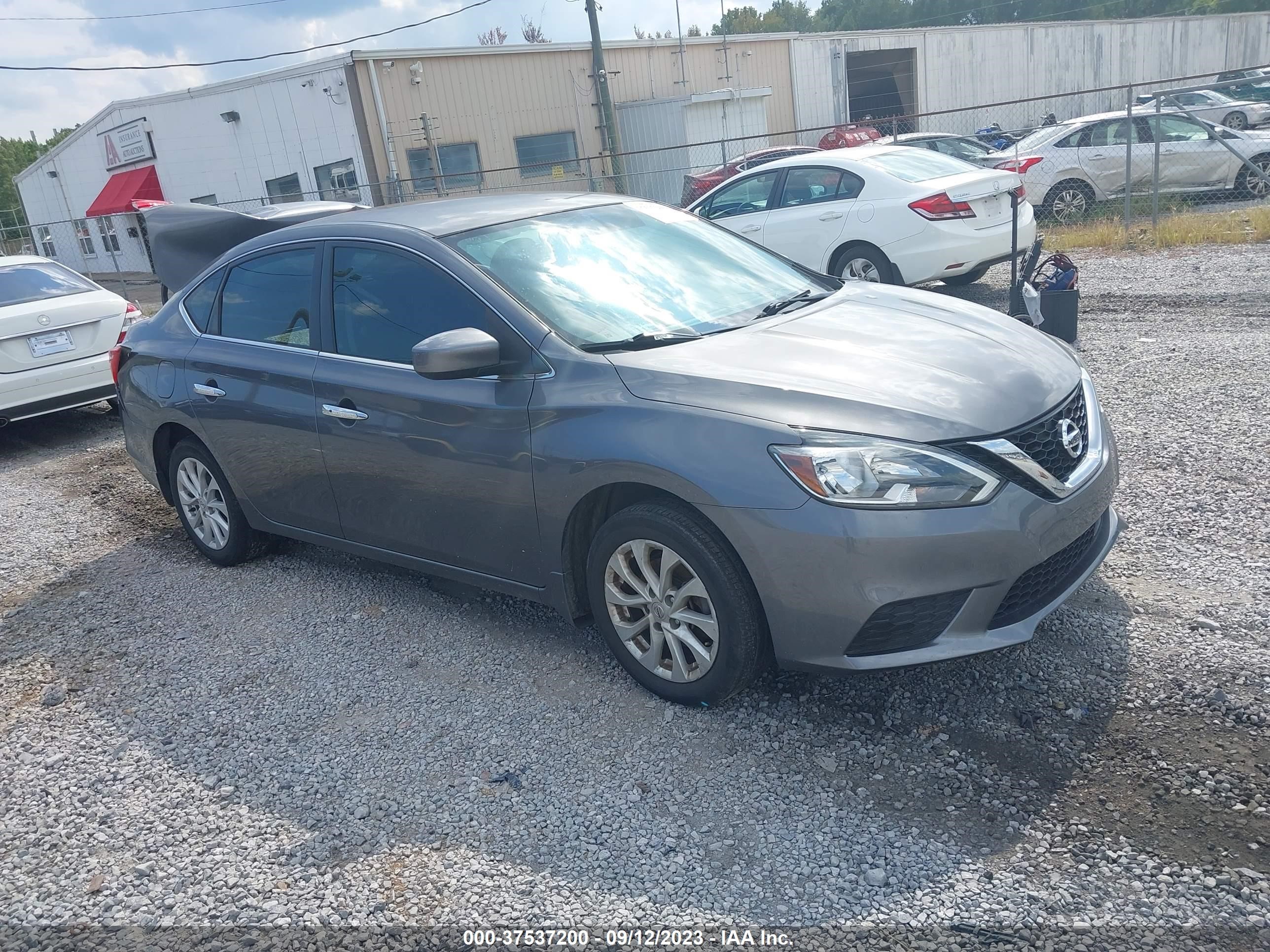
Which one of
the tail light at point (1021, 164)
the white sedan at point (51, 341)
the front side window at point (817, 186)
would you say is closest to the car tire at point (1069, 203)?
the tail light at point (1021, 164)

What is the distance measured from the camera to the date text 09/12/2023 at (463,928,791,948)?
2596 mm

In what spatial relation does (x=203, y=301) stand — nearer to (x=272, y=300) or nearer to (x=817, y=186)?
(x=272, y=300)

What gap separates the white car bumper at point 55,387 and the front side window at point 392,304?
472 cm

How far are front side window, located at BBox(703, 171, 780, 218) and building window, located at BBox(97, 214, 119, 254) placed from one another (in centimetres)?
2795

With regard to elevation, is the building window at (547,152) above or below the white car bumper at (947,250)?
above

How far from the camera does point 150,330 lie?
5.57 meters

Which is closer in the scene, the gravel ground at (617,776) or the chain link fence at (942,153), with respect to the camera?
the gravel ground at (617,776)

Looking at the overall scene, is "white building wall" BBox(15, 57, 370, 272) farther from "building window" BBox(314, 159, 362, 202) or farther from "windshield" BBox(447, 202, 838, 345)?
"windshield" BBox(447, 202, 838, 345)

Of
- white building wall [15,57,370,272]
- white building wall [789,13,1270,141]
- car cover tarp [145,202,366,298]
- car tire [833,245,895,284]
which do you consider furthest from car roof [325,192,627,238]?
white building wall [789,13,1270,141]

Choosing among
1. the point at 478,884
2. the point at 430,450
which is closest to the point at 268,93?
the point at 430,450

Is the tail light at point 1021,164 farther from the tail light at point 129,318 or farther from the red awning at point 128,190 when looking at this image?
the red awning at point 128,190

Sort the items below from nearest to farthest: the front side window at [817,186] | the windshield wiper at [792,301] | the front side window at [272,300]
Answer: the windshield wiper at [792,301] < the front side window at [272,300] < the front side window at [817,186]

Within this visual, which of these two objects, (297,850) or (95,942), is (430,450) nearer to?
(297,850)

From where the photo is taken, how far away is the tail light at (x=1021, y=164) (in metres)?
14.0
